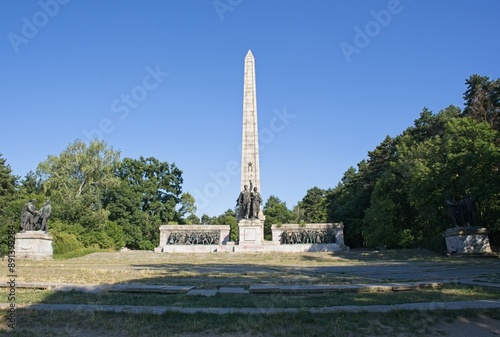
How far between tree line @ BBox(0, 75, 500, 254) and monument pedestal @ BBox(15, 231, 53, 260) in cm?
232

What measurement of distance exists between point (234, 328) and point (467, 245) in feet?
60.8

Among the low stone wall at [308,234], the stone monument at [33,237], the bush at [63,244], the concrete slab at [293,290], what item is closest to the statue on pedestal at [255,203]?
the low stone wall at [308,234]

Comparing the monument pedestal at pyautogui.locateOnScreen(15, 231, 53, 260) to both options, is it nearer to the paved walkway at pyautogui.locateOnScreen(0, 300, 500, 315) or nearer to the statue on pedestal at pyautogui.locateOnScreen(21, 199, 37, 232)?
the statue on pedestal at pyautogui.locateOnScreen(21, 199, 37, 232)

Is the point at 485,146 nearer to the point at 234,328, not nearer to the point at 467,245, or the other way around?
the point at 467,245

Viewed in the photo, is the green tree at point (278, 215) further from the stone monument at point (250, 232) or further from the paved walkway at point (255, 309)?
the paved walkway at point (255, 309)

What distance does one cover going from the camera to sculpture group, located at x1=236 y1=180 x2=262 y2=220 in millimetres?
27312

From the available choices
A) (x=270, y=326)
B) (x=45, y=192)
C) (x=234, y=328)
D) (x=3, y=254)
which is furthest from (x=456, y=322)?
(x=45, y=192)

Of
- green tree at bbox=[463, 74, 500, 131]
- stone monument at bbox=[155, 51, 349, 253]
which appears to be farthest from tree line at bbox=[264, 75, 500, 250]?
stone monument at bbox=[155, 51, 349, 253]

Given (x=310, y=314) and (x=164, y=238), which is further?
(x=164, y=238)

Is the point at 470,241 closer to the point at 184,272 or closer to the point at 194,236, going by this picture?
the point at 184,272

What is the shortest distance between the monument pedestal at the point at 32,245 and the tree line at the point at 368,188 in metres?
2.32

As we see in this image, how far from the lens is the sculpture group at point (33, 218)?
21438 millimetres

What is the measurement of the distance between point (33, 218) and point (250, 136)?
16035mm

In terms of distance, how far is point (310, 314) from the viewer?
4.64 m
